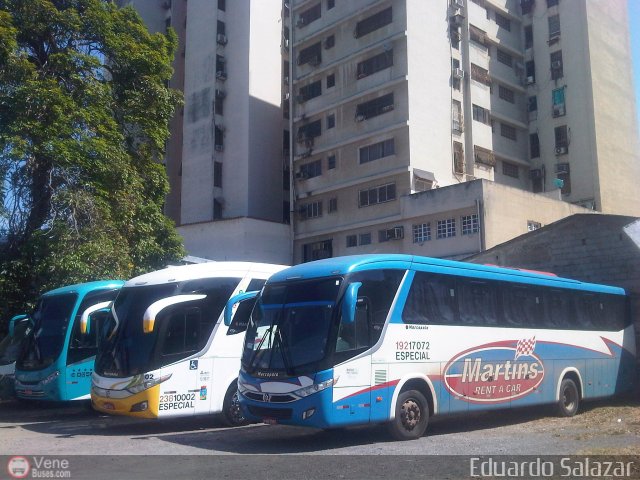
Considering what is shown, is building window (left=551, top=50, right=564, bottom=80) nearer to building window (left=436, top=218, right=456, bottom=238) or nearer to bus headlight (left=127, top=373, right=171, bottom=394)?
building window (left=436, top=218, right=456, bottom=238)

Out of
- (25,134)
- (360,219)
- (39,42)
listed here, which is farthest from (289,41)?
(25,134)

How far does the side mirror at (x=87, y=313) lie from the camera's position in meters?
14.2

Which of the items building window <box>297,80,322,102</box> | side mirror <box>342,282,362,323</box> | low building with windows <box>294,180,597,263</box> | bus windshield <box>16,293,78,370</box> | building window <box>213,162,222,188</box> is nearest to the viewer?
side mirror <box>342,282,362,323</box>

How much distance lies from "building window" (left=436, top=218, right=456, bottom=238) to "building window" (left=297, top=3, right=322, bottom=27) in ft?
54.8

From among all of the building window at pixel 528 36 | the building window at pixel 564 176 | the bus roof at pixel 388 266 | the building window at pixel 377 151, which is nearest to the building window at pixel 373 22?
the building window at pixel 377 151

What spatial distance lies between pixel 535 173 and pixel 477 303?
32.0 meters

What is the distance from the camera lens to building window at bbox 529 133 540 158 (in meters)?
42.7

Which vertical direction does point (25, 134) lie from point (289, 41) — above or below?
below

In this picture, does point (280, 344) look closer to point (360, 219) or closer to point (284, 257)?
point (360, 219)

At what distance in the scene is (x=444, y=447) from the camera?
10.5m

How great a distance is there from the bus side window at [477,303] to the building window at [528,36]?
3500 centimetres

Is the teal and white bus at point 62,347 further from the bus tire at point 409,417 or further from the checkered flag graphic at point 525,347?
the checkered flag graphic at point 525,347

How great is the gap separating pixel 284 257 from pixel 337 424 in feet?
99.9

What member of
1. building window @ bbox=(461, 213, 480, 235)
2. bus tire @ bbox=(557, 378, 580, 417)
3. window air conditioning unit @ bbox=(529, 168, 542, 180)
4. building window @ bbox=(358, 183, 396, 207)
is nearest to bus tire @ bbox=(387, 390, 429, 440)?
bus tire @ bbox=(557, 378, 580, 417)
